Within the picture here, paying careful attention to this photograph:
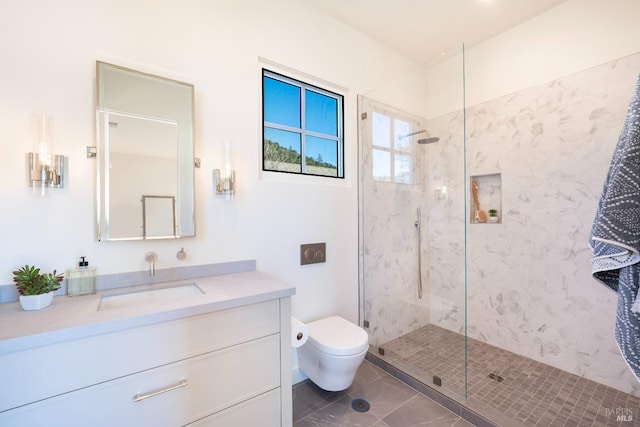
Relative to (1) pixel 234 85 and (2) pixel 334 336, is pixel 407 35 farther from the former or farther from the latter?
(2) pixel 334 336

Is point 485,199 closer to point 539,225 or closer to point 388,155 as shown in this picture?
point 539,225

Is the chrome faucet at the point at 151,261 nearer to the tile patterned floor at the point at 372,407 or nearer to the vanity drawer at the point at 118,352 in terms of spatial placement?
the vanity drawer at the point at 118,352

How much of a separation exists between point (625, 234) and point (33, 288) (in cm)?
188

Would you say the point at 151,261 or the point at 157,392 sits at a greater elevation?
the point at 151,261

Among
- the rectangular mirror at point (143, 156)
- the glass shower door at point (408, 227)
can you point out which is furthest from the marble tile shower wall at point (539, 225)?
the rectangular mirror at point (143, 156)

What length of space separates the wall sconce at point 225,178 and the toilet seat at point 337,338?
1.06 meters

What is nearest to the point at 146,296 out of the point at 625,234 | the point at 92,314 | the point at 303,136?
the point at 92,314

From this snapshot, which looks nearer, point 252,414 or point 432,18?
point 252,414

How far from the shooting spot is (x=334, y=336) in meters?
1.74

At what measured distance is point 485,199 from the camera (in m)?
2.58

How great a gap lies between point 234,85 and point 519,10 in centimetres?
229

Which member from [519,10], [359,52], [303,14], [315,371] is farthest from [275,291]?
[519,10]

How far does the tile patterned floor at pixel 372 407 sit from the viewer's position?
1.60m

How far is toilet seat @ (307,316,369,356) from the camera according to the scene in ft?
5.30
